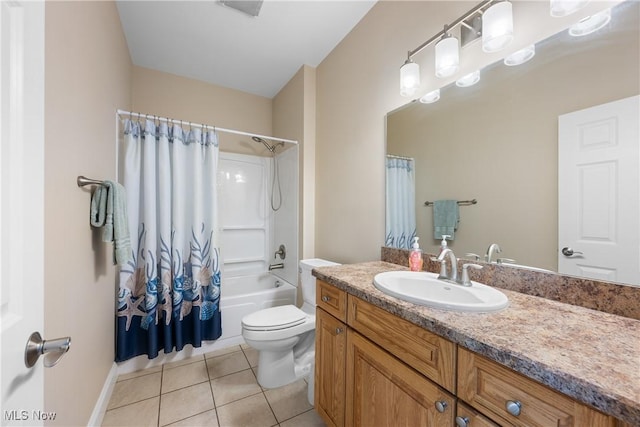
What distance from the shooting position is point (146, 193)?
1882 millimetres

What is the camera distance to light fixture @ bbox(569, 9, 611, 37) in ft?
2.68

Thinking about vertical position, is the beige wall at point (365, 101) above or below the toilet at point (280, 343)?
above

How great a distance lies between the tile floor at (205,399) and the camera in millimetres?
1407

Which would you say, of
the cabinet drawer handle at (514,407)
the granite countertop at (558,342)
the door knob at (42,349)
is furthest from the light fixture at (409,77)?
the door knob at (42,349)

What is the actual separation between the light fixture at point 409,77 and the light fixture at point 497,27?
0.34m

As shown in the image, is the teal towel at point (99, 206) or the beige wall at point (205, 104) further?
the beige wall at point (205, 104)

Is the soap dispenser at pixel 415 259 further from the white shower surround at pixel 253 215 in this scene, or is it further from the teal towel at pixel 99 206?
the teal towel at pixel 99 206

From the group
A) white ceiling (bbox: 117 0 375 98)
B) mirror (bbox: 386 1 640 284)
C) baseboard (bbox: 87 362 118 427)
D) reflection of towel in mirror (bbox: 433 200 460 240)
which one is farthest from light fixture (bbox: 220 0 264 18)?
baseboard (bbox: 87 362 118 427)

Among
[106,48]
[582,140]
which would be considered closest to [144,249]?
[106,48]

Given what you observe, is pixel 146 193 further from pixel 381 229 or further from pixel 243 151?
pixel 381 229

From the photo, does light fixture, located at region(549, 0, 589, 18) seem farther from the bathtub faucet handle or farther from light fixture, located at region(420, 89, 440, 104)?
the bathtub faucet handle

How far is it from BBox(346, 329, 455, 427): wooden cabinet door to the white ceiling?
6.82 ft

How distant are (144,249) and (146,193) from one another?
42cm

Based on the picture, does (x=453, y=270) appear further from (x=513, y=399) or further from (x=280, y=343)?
(x=280, y=343)
